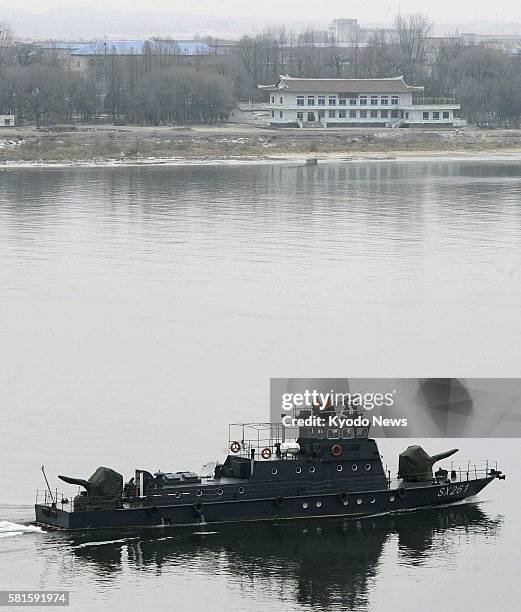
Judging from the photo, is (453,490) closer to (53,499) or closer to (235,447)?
(235,447)

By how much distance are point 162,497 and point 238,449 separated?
2.49 metres

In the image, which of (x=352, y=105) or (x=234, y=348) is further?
(x=352, y=105)

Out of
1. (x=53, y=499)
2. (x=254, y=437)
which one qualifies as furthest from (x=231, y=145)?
(x=53, y=499)

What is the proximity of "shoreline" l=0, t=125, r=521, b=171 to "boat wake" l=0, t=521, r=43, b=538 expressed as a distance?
102 m

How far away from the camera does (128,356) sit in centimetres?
5534

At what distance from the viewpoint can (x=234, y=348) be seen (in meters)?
56.7

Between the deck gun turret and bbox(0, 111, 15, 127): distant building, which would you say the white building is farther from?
the deck gun turret

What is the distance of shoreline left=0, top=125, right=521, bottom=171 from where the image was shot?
144000 millimetres

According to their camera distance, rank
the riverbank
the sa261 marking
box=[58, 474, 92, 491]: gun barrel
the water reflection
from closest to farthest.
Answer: the water reflection < box=[58, 474, 92, 491]: gun barrel < the sa261 marking < the riverbank

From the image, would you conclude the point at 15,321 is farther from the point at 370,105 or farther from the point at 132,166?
the point at 370,105

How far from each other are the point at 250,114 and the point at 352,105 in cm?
1240

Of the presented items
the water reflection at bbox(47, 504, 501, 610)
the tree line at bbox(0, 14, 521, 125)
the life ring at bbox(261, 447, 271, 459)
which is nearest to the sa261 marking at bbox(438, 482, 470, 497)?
the water reflection at bbox(47, 504, 501, 610)

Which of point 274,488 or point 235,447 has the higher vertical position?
point 235,447

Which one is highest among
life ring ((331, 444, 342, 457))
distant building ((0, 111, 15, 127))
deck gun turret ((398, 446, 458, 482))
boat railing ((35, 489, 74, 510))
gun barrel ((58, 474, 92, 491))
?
distant building ((0, 111, 15, 127))
